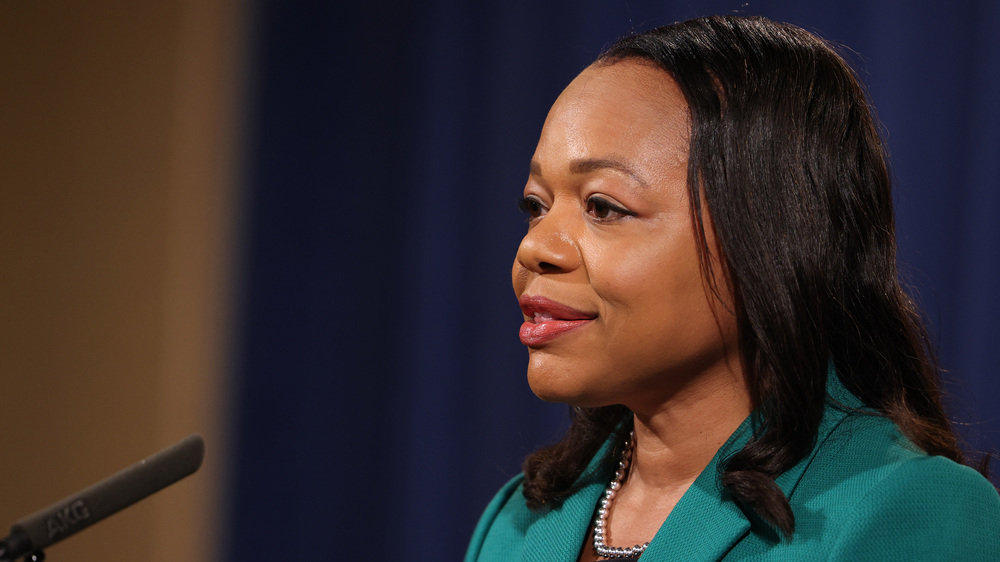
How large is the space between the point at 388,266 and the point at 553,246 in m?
1.35

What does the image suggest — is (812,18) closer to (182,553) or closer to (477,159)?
(477,159)

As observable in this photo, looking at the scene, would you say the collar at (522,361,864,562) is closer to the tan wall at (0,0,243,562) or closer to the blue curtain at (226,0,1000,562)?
the blue curtain at (226,0,1000,562)

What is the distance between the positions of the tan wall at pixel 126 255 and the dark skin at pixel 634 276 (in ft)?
4.91

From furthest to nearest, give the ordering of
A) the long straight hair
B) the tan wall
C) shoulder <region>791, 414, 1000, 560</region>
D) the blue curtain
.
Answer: the tan wall
the blue curtain
the long straight hair
shoulder <region>791, 414, 1000, 560</region>

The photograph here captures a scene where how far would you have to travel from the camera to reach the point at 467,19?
6.98 ft

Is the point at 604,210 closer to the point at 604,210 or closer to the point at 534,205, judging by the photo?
the point at 604,210

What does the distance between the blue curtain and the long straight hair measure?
80cm

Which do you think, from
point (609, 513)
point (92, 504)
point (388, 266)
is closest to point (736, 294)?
point (609, 513)

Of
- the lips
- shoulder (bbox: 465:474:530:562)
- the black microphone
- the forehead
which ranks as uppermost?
the forehead

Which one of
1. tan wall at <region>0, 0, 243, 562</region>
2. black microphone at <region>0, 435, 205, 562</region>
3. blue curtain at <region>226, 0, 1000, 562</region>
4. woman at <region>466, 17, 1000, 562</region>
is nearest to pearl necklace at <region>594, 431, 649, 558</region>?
woman at <region>466, 17, 1000, 562</region>

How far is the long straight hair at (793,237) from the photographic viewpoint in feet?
3.05

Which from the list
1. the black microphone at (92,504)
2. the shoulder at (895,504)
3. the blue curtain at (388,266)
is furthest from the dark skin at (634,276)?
the blue curtain at (388,266)

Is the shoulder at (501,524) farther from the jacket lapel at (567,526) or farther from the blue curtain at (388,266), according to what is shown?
the blue curtain at (388,266)

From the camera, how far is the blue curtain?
6.81ft
